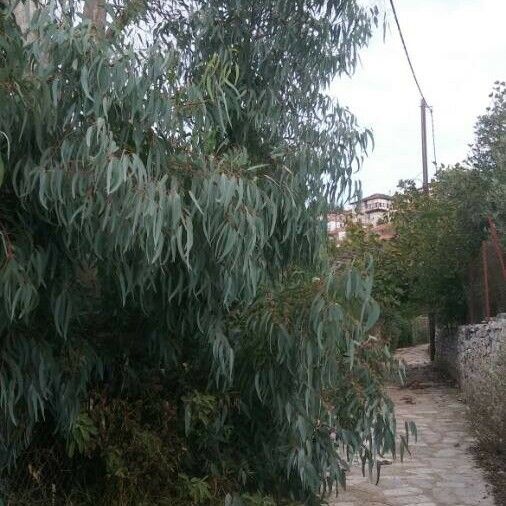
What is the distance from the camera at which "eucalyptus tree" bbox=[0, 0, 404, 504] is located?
11.0ft

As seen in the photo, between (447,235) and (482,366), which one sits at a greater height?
(447,235)

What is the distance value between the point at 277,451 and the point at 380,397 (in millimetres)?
716

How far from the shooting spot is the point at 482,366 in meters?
9.66

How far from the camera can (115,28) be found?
12.4 feet

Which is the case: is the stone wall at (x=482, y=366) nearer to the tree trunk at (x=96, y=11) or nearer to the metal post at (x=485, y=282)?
the metal post at (x=485, y=282)

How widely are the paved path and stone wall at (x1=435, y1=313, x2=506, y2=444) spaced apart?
530 millimetres

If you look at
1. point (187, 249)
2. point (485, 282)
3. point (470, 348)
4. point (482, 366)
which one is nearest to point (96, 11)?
point (187, 249)

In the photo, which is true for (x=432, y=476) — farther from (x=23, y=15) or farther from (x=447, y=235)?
(x=447, y=235)

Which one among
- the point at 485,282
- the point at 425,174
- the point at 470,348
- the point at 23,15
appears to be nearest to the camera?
the point at 23,15

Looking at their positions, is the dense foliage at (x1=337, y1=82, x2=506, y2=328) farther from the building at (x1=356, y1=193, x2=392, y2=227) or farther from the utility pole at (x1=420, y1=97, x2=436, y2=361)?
the utility pole at (x1=420, y1=97, x2=436, y2=361)

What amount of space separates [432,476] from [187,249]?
230 inches

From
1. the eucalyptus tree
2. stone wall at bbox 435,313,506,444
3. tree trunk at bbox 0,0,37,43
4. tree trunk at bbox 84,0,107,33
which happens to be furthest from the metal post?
tree trunk at bbox 0,0,37,43

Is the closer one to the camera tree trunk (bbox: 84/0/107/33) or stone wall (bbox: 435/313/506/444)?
tree trunk (bbox: 84/0/107/33)

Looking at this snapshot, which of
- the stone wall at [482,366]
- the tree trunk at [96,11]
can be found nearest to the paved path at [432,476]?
the stone wall at [482,366]
